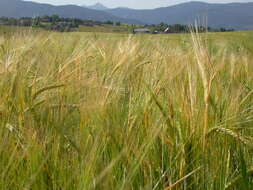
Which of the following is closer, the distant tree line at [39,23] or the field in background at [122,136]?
the field in background at [122,136]

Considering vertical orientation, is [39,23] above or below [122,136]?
above

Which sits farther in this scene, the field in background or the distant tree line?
the distant tree line

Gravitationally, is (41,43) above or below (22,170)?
above

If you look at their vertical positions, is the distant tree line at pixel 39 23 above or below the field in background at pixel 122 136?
above

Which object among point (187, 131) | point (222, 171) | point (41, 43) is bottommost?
point (222, 171)

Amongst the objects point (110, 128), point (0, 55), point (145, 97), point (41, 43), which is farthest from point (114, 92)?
point (41, 43)

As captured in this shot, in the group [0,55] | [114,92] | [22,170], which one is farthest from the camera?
[0,55]

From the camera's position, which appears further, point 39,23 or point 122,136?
point 39,23

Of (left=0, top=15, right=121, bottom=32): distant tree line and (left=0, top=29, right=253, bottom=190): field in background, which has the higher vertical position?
(left=0, top=15, right=121, bottom=32): distant tree line

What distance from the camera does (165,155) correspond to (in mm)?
1008

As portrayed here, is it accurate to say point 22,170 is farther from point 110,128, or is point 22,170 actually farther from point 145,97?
point 145,97

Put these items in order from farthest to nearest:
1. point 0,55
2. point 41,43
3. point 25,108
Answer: point 41,43 → point 0,55 → point 25,108

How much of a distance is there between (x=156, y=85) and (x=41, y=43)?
63.2 inches

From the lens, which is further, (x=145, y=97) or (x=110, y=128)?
(x=145, y=97)
